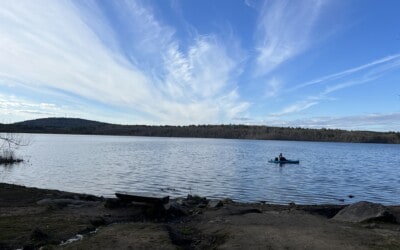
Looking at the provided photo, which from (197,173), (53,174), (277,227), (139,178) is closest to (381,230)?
(277,227)

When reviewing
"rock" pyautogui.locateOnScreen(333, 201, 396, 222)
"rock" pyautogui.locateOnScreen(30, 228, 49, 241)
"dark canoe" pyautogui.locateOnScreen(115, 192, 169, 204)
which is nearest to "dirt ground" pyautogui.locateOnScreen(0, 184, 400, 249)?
"rock" pyautogui.locateOnScreen(30, 228, 49, 241)

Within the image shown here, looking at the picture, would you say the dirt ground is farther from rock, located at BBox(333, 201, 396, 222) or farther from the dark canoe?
rock, located at BBox(333, 201, 396, 222)

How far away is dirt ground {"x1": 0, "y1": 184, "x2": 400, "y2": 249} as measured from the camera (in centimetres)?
1034

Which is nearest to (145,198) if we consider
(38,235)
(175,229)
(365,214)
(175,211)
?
(175,211)

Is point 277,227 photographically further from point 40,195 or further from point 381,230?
point 40,195

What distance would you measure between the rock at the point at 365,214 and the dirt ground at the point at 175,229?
429mm

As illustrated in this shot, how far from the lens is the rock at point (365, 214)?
48.3 feet

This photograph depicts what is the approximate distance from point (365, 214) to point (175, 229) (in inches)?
274

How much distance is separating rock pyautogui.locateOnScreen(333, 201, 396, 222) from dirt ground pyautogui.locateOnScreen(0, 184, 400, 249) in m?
0.43

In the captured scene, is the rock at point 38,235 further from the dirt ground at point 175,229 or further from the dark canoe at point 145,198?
the dark canoe at point 145,198

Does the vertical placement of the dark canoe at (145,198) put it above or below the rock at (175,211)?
above

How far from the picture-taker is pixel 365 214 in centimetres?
1499

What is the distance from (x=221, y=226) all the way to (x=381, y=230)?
4794 mm

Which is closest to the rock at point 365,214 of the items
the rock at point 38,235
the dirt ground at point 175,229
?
the dirt ground at point 175,229
